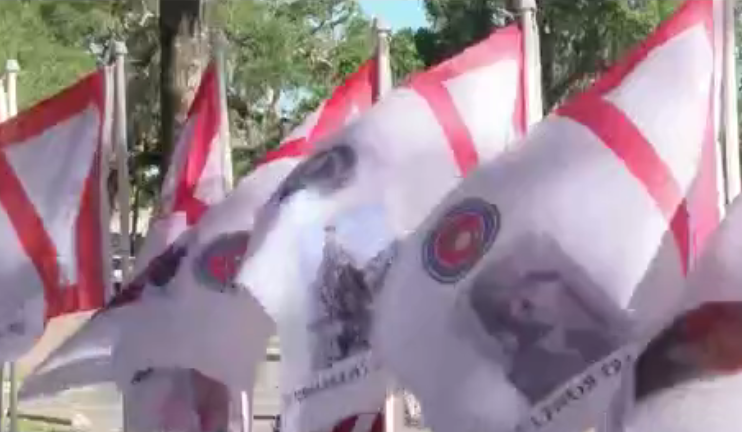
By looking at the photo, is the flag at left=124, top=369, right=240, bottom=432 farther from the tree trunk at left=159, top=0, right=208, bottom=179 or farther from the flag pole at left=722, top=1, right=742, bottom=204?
the flag pole at left=722, top=1, right=742, bottom=204

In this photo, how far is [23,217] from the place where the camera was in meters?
9.57

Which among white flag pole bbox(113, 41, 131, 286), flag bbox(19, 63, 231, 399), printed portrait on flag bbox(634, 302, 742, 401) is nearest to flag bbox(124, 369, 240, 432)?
flag bbox(19, 63, 231, 399)

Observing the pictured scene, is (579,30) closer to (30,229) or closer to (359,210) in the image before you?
(30,229)

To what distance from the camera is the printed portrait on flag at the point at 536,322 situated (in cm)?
592

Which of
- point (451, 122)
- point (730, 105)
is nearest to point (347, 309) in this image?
point (451, 122)

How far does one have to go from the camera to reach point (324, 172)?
7.67m

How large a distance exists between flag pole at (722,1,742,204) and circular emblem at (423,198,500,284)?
82 cm

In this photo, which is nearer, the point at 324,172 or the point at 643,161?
the point at 643,161

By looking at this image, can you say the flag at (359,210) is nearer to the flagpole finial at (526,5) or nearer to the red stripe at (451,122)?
the red stripe at (451,122)

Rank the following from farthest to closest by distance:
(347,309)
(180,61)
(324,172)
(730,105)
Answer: (180,61) < (324,172) < (347,309) < (730,105)

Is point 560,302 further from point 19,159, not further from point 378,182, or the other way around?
point 19,159

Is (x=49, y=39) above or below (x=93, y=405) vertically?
above

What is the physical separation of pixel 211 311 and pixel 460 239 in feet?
7.27

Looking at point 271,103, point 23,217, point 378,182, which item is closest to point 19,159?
point 23,217
